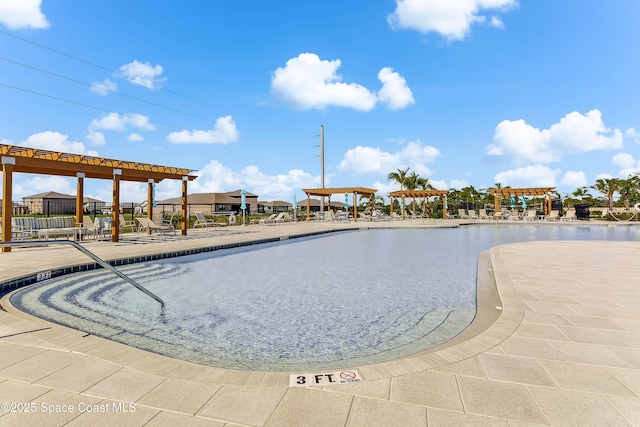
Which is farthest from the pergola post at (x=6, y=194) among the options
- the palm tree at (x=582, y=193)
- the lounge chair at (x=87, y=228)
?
the palm tree at (x=582, y=193)

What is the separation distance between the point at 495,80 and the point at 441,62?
142 inches

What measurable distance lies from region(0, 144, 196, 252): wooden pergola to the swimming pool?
446cm

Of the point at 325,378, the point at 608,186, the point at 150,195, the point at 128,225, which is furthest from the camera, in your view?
the point at 608,186

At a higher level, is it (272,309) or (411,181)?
(411,181)

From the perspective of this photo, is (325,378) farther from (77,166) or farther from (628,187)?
(628,187)

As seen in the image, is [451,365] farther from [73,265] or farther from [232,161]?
[232,161]

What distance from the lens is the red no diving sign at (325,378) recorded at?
202 centimetres

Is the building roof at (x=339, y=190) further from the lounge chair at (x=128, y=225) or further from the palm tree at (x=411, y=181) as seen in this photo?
the palm tree at (x=411, y=181)

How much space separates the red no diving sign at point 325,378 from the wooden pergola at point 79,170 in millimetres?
9541

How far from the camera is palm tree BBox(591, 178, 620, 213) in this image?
121ft

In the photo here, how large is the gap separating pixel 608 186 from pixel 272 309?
47.4 m

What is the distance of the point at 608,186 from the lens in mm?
37406

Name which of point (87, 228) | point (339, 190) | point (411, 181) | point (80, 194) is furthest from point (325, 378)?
point (411, 181)

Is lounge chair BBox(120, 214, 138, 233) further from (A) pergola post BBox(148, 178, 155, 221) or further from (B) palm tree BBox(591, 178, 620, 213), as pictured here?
(B) palm tree BBox(591, 178, 620, 213)
